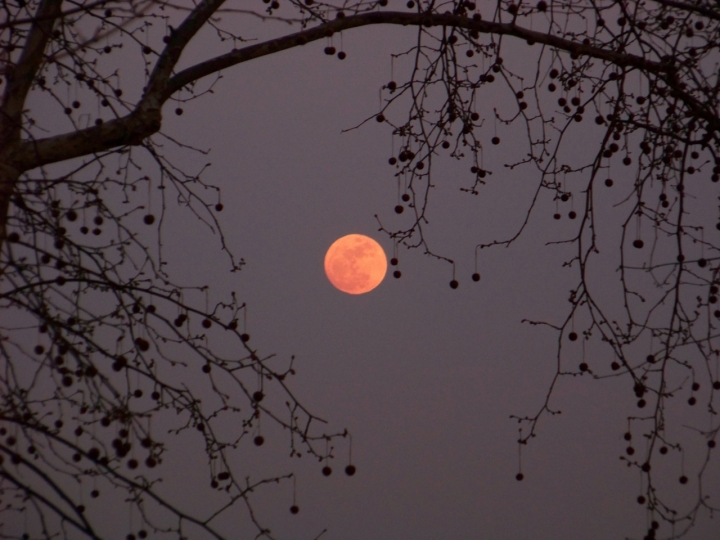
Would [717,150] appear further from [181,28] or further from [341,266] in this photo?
[341,266]

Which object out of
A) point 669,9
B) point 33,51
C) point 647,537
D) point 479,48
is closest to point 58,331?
point 33,51

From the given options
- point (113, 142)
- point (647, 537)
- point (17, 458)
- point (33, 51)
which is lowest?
point (647, 537)

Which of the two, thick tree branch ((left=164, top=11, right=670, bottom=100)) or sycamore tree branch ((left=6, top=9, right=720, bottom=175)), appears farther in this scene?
thick tree branch ((left=164, top=11, right=670, bottom=100))

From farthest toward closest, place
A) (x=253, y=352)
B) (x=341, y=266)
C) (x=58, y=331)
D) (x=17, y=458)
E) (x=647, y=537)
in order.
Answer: (x=341, y=266), (x=253, y=352), (x=647, y=537), (x=58, y=331), (x=17, y=458)

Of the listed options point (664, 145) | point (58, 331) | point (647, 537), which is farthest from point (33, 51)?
point (647, 537)

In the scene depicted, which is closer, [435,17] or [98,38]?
[98,38]

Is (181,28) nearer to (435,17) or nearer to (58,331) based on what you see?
(435,17)

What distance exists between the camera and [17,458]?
1.80m

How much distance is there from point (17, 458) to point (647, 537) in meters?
1.79

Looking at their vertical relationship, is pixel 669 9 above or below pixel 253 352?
above

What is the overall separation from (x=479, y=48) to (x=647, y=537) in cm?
212

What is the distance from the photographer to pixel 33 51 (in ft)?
9.09

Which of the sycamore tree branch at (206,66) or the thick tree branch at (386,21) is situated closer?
the sycamore tree branch at (206,66)

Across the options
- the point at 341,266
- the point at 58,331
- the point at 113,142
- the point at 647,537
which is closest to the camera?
the point at 58,331
